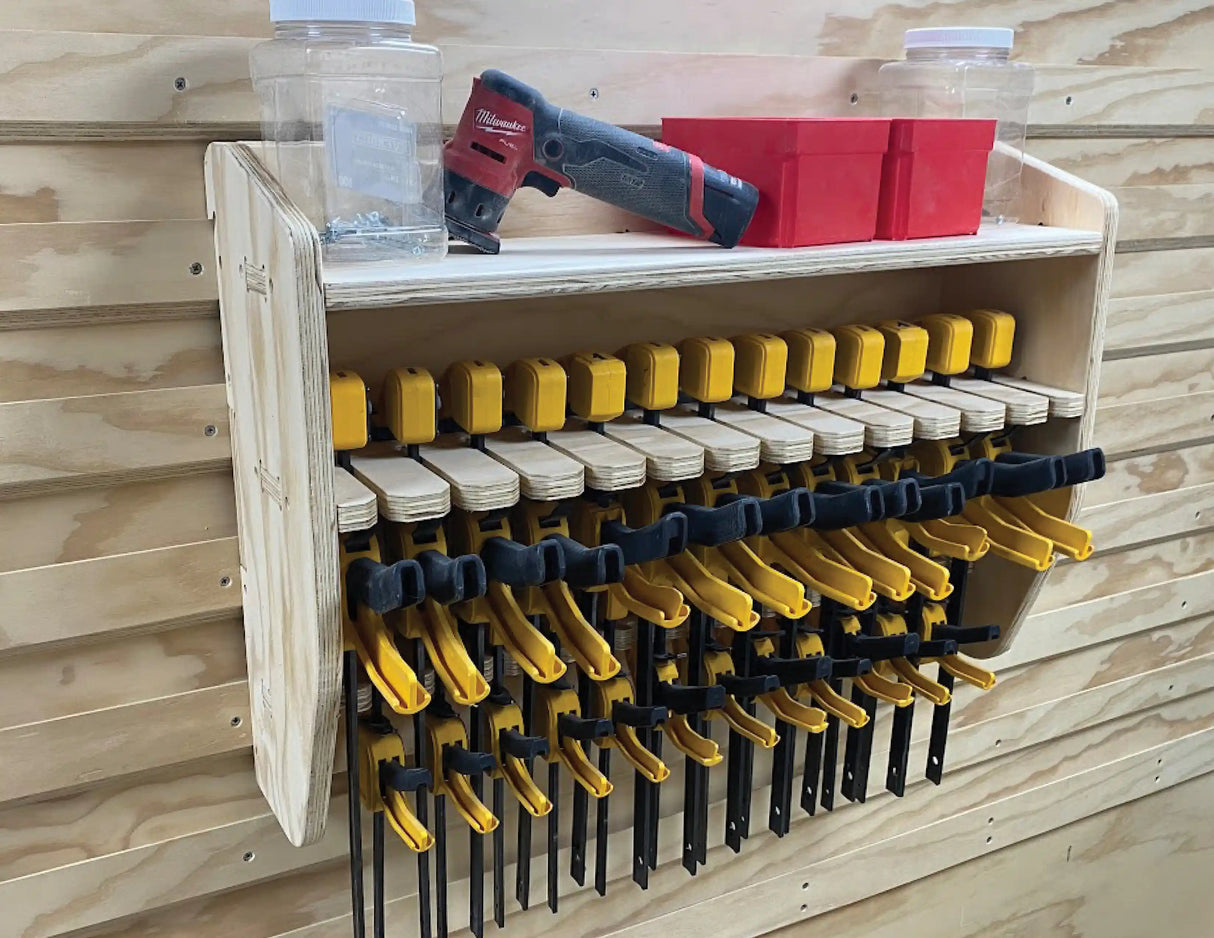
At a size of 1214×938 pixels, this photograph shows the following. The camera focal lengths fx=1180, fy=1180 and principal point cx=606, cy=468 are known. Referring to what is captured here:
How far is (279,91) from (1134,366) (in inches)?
49.4

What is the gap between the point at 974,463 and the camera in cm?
124

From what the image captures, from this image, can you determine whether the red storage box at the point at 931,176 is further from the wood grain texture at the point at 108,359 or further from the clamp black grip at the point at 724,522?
the wood grain texture at the point at 108,359

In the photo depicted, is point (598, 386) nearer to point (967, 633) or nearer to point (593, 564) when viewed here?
point (593, 564)

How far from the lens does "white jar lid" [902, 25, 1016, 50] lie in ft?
4.20

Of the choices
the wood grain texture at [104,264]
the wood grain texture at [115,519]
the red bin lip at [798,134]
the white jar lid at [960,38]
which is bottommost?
the wood grain texture at [115,519]

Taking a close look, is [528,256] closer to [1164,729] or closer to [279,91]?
[279,91]

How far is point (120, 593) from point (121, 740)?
154 mm

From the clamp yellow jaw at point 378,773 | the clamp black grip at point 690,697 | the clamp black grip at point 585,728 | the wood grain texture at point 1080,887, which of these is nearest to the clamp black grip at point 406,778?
the clamp yellow jaw at point 378,773

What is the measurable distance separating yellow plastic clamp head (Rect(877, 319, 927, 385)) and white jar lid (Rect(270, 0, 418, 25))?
643 millimetres

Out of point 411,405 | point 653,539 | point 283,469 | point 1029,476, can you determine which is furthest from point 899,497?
point 283,469

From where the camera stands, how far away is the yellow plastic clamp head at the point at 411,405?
3.41 feet

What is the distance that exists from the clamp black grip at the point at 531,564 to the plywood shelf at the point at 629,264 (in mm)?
215

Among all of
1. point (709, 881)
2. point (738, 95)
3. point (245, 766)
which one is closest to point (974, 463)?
point (738, 95)

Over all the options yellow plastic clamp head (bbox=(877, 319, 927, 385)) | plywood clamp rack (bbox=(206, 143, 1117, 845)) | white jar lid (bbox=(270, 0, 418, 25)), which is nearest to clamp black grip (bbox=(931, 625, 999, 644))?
plywood clamp rack (bbox=(206, 143, 1117, 845))
